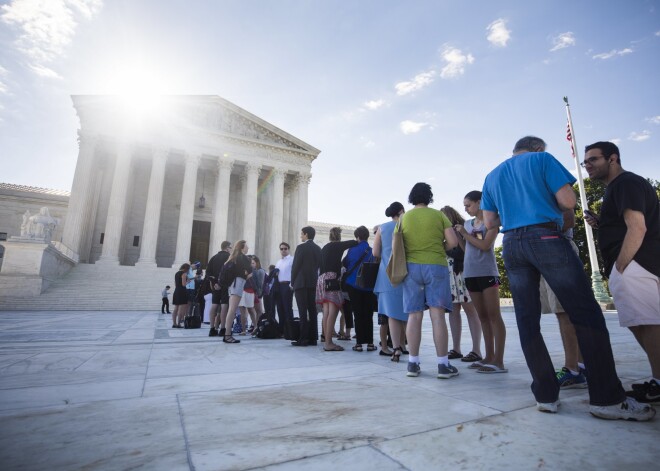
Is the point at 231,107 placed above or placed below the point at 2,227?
above

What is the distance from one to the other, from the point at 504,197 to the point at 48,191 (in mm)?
42518

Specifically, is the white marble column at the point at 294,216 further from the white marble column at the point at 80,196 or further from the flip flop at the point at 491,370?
the flip flop at the point at 491,370

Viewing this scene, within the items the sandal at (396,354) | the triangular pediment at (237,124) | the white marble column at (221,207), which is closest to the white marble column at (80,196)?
the triangular pediment at (237,124)

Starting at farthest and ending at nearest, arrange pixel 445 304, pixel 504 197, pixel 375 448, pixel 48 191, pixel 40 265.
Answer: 1. pixel 48 191
2. pixel 40 265
3. pixel 445 304
4. pixel 504 197
5. pixel 375 448

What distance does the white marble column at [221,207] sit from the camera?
25.5 m

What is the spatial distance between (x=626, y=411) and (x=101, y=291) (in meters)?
21.0

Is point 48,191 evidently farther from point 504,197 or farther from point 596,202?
point 596,202

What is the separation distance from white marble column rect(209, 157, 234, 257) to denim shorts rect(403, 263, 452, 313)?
76.6ft

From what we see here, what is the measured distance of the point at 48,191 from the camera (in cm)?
3328

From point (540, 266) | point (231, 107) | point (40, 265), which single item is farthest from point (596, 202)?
point (40, 265)

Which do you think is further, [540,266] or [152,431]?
[540,266]

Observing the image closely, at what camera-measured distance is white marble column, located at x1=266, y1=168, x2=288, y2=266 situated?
89.5ft

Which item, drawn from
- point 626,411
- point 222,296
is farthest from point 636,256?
point 222,296

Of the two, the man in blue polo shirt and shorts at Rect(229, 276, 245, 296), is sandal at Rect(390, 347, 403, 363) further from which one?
shorts at Rect(229, 276, 245, 296)
